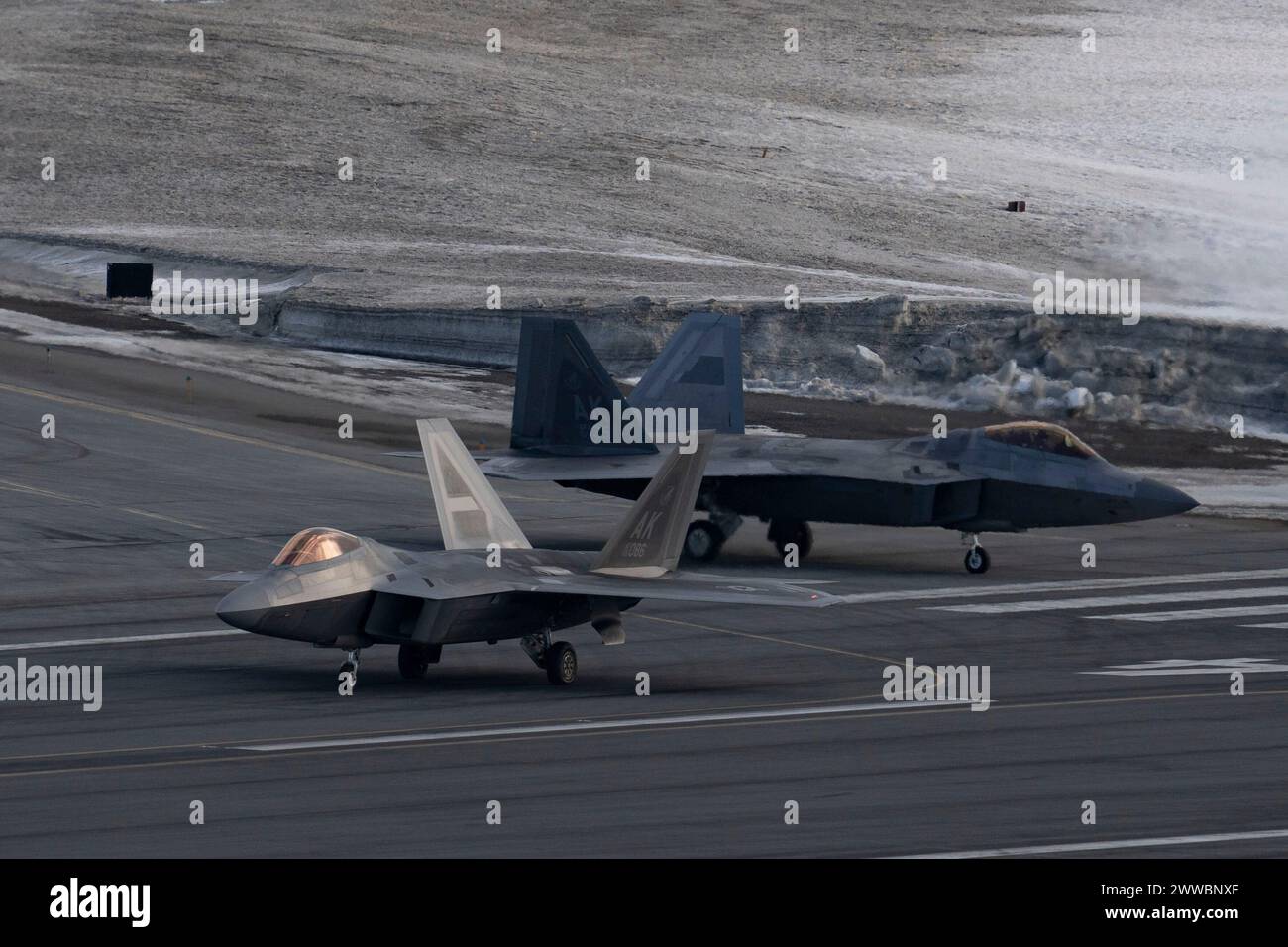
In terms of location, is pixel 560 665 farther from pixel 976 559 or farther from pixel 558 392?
pixel 558 392

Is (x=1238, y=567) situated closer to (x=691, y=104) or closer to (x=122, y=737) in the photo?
(x=122, y=737)

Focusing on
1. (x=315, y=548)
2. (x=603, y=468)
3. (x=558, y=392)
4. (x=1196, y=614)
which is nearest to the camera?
(x=315, y=548)

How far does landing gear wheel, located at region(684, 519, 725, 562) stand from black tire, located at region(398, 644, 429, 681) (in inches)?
441

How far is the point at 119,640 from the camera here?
94.4ft

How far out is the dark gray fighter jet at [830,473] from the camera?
35.0m

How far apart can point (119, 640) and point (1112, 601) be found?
15.9 m

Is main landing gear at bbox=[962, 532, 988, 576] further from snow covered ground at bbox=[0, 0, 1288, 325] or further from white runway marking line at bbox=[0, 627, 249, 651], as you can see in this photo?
snow covered ground at bbox=[0, 0, 1288, 325]

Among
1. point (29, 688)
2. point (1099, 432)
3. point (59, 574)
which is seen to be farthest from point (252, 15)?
point (29, 688)

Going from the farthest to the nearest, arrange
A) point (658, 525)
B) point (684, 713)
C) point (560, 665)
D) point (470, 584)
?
point (658, 525), point (560, 665), point (470, 584), point (684, 713)

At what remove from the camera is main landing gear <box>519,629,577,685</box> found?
25.7 meters

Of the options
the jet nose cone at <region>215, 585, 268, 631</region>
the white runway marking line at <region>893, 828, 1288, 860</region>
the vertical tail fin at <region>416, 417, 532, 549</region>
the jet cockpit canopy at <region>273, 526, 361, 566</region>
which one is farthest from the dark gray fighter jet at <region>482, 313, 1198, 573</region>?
the white runway marking line at <region>893, 828, 1288, 860</region>

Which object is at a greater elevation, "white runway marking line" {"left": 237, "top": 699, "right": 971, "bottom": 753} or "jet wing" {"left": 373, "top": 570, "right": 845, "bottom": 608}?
"jet wing" {"left": 373, "top": 570, "right": 845, "bottom": 608}

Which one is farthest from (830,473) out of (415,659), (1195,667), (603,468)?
(415,659)

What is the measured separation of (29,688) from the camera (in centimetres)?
2505
